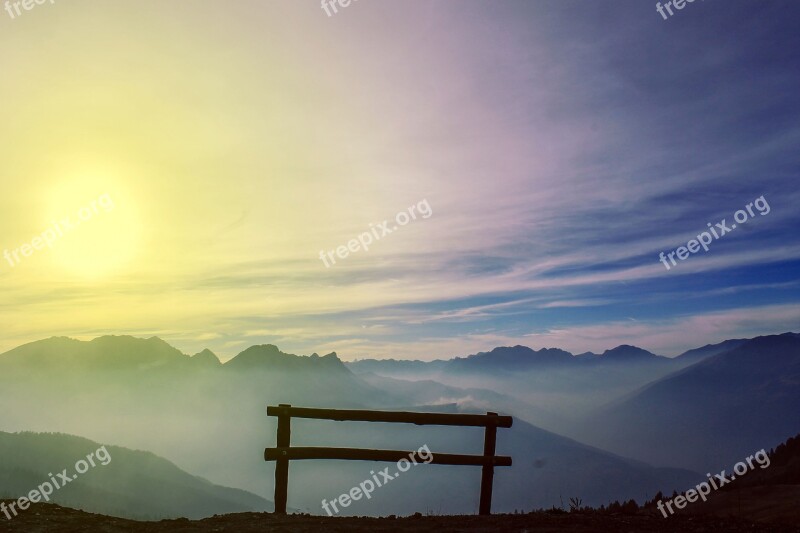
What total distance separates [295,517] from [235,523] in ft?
3.89

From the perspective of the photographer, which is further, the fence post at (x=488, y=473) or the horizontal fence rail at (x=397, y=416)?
the fence post at (x=488, y=473)

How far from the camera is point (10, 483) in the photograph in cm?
16462

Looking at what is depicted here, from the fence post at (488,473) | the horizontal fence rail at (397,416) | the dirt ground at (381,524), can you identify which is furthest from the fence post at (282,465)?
the fence post at (488,473)

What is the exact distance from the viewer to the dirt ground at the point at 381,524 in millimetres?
9781

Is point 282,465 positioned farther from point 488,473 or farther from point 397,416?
point 488,473

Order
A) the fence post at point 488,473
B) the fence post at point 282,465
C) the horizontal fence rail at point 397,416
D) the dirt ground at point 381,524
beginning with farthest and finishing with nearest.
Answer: the fence post at point 488,473, the fence post at point 282,465, the horizontal fence rail at point 397,416, the dirt ground at point 381,524

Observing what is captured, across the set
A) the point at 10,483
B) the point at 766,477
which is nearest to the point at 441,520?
the point at 766,477

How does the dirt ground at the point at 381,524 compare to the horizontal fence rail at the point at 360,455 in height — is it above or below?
below

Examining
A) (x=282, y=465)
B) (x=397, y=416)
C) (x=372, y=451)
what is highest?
(x=397, y=416)

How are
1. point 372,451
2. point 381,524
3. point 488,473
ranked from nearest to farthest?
point 381,524, point 372,451, point 488,473

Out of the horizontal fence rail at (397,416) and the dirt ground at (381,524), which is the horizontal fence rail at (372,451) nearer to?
the horizontal fence rail at (397,416)

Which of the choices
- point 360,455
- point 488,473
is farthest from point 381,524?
point 488,473

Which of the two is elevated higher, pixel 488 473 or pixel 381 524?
pixel 488 473

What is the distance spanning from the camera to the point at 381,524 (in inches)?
407
